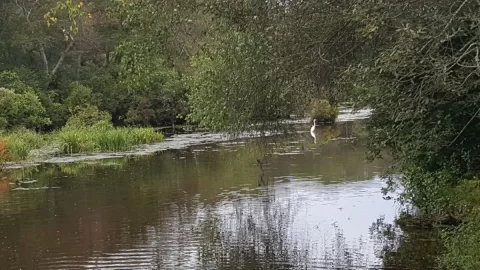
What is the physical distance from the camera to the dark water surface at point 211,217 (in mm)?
10867

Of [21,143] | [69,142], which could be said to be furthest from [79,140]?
[21,143]

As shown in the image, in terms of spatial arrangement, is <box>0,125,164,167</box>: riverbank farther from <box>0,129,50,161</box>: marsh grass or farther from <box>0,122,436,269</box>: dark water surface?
<box>0,122,436,269</box>: dark water surface

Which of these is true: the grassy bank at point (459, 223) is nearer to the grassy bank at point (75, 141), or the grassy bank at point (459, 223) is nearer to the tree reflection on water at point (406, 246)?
the tree reflection on water at point (406, 246)

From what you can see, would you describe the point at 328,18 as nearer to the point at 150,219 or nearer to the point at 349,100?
the point at 349,100

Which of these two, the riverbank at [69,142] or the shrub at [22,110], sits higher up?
the shrub at [22,110]

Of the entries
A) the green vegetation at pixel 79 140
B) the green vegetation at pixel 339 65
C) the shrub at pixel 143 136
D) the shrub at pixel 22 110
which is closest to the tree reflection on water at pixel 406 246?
the green vegetation at pixel 339 65

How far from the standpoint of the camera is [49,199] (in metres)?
17.6

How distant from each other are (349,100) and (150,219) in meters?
5.89

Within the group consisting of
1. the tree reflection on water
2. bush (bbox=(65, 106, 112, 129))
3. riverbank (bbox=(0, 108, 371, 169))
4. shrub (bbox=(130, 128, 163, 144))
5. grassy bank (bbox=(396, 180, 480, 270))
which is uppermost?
bush (bbox=(65, 106, 112, 129))

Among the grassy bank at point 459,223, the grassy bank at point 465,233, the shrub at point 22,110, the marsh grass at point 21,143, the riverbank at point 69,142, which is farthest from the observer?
the shrub at point 22,110

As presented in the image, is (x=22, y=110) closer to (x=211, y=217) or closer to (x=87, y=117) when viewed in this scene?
(x=87, y=117)

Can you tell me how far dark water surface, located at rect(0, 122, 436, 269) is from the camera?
1087cm

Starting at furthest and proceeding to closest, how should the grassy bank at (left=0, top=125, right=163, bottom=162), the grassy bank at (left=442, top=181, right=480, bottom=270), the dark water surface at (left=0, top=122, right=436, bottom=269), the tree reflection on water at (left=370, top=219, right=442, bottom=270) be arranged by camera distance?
the grassy bank at (left=0, top=125, right=163, bottom=162)
the dark water surface at (left=0, top=122, right=436, bottom=269)
the tree reflection on water at (left=370, top=219, right=442, bottom=270)
the grassy bank at (left=442, top=181, right=480, bottom=270)

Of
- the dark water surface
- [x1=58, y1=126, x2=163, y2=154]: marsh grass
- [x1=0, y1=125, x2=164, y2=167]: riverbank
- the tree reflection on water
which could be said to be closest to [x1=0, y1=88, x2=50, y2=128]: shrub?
[x1=0, y1=125, x2=164, y2=167]: riverbank
